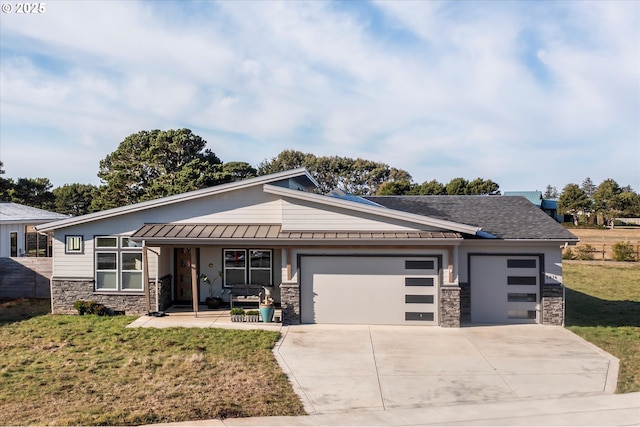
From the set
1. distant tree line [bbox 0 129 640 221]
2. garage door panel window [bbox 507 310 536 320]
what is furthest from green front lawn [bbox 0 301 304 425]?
distant tree line [bbox 0 129 640 221]

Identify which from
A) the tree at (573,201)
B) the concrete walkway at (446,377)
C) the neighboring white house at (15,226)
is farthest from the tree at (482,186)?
the neighboring white house at (15,226)

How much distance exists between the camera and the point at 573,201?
5662 centimetres

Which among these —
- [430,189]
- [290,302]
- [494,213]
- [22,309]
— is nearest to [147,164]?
[22,309]

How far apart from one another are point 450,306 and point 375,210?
361 centimetres

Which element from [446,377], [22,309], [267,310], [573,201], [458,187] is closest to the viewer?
[446,377]

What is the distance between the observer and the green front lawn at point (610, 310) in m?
9.88

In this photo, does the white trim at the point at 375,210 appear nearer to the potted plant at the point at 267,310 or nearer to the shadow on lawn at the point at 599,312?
the potted plant at the point at 267,310

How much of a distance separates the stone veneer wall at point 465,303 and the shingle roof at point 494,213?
191 cm

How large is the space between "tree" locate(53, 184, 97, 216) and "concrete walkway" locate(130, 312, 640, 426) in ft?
151

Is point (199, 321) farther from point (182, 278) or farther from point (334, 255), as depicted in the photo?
point (334, 255)

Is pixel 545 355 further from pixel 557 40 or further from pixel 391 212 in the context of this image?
pixel 557 40

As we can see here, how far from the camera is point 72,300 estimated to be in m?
14.3

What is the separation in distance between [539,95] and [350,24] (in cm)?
1000

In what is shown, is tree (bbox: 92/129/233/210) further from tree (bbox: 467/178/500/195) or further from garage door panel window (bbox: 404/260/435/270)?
tree (bbox: 467/178/500/195)
